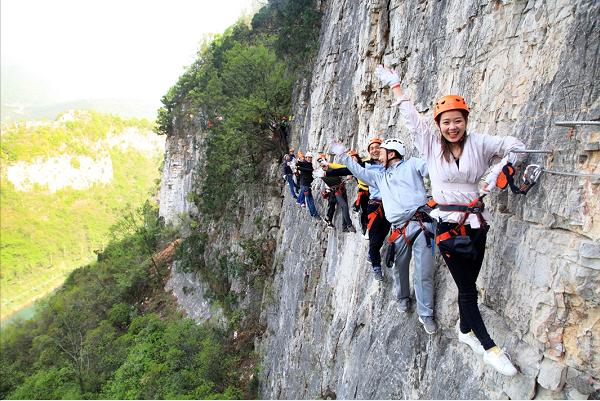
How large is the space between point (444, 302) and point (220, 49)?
98.9 feet

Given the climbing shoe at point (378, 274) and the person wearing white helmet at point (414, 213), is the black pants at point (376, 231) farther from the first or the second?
the person wearing white helmet at point (414, 213)

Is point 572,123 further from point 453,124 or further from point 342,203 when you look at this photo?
point 342,203

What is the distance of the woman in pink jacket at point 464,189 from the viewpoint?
2881 millimetres

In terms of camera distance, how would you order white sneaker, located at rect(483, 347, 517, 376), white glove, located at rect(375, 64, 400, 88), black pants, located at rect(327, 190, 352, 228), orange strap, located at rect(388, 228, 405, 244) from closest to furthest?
white sneaker, located at rect(483, 347, 517, 376)
white glove, located at rect(375, 64, 400, 88)
orange strap, located at rect(388, 228, 405, 244)
black pants, located at rect(327, 190, 352, 228)

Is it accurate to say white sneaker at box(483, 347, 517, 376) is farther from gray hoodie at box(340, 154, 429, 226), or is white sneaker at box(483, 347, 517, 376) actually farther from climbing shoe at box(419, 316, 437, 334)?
gray hoodie at box(340, 154, 429, 226)

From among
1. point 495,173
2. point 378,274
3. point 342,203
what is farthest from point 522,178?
point 342,203

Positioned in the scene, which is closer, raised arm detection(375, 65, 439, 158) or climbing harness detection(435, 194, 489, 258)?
climbing harness detection(435, 194, 489, 258)

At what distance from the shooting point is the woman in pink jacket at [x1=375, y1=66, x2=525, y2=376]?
288 cm

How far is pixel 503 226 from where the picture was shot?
336cm

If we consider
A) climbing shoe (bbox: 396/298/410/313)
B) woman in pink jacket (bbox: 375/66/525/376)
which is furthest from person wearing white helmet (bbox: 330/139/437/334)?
woman in pink jacket (bbox: 375/66/525/376)

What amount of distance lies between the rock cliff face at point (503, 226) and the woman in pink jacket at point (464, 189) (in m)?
0.32

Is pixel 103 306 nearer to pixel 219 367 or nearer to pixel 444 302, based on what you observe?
pixel 219 367

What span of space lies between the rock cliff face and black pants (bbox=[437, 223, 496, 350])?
31 cm

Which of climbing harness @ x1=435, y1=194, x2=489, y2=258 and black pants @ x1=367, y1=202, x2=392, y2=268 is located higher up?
climbing harness @ x1=435, y1=194, x2=489, y2=258
